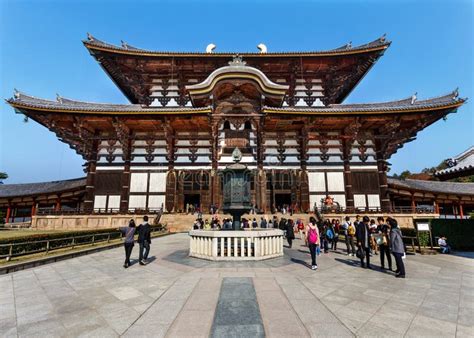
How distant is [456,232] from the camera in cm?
1145

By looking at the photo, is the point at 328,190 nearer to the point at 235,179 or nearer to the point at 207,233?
the point at 235,179

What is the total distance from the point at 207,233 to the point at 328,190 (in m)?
16.9

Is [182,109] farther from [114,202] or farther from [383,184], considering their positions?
[383,184]

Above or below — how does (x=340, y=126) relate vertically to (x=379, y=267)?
above

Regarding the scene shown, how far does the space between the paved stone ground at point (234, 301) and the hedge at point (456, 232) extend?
5234mm

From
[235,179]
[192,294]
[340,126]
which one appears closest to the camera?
[192,294]

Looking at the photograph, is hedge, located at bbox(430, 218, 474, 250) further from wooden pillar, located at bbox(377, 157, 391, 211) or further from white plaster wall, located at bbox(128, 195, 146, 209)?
white plaster wall, located at bbox(128, 195, 146, 209)

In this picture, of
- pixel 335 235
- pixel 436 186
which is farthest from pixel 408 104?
pixel 335 235

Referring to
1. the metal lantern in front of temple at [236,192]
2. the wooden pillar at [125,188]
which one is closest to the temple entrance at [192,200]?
the wooden pillar at [125,188]

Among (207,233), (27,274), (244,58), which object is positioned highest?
(244,58)

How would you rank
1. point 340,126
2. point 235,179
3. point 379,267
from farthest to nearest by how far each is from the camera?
point 340,126 → point 235,179 → point 379,267

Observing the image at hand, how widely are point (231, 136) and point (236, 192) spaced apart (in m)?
14.2

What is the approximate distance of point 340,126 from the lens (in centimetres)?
2270

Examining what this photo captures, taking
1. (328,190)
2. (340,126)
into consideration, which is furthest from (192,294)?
(340,126)
